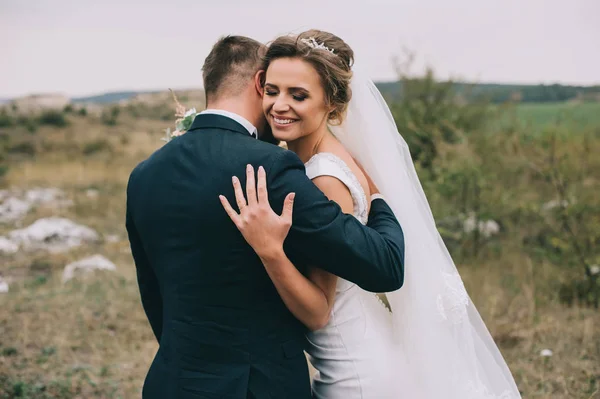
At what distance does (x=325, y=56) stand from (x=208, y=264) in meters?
0.98

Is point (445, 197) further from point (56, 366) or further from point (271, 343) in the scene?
point (271, 343)

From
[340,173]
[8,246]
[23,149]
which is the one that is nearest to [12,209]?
[8,246]

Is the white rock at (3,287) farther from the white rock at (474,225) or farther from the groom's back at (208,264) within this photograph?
the groom's back at (208,264)

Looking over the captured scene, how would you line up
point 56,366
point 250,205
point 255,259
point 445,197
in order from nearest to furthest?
1. point 250,205
2. point 255,259
3. point 56,366
4. point 445,197

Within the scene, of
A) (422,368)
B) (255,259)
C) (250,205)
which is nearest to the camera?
(250,205)

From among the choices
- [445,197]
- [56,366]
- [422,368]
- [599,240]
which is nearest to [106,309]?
[56,366]

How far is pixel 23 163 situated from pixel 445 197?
26194mm

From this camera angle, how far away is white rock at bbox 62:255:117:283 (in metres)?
9.90

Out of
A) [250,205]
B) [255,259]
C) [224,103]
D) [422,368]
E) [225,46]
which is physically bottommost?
[422,368]

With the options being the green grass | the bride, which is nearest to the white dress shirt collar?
the bride

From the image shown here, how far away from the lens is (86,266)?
1020 centimetres

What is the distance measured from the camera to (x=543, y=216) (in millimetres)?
8398

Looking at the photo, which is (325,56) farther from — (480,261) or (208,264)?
(480,261)

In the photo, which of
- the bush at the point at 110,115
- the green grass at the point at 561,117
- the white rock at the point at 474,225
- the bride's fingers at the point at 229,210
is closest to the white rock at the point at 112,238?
the white rock at the point at 474,225
